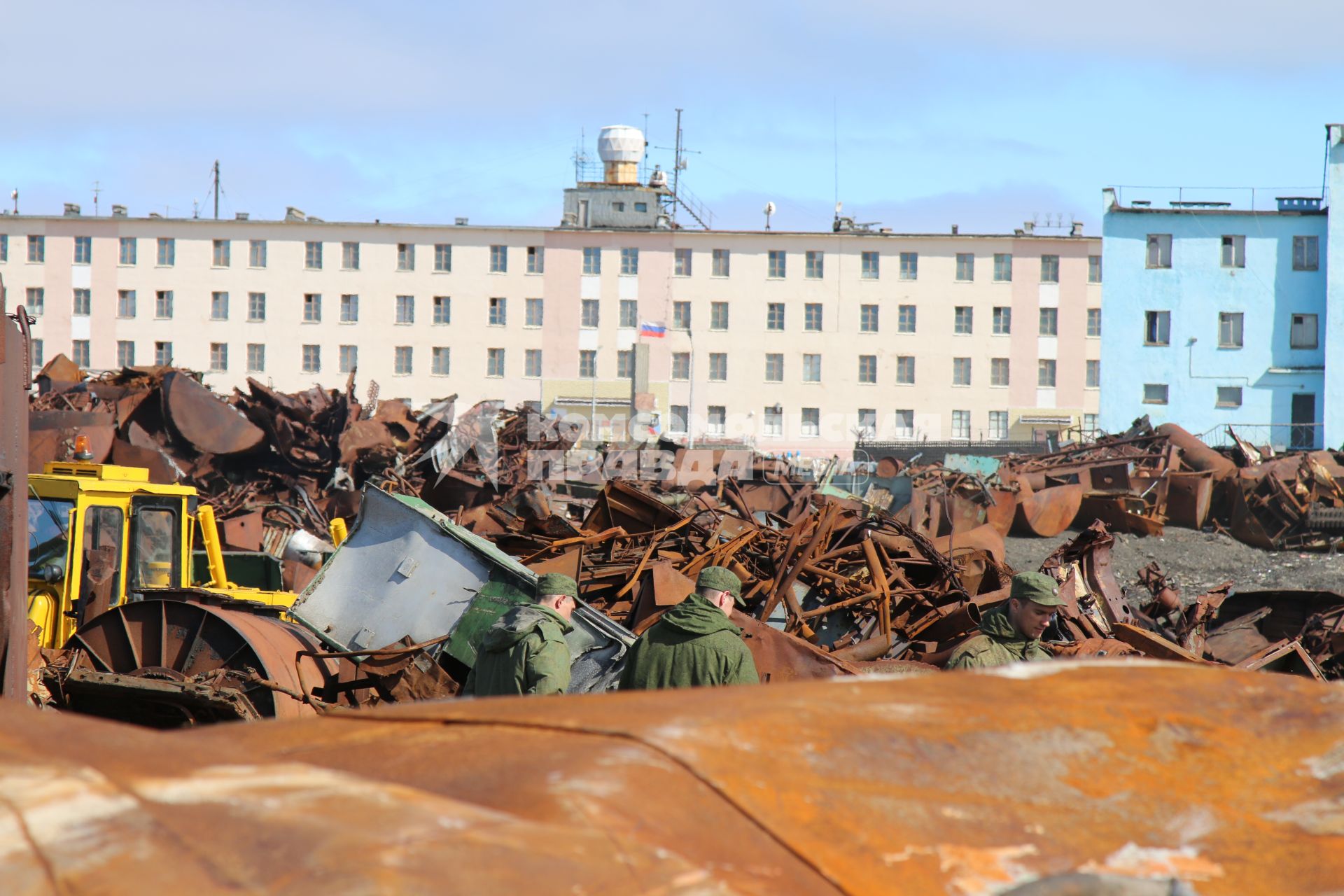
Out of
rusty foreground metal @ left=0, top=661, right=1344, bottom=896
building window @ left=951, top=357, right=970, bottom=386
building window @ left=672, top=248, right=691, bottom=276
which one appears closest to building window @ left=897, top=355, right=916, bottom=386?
building window @ left=951, top=357, right=970, bottom=386

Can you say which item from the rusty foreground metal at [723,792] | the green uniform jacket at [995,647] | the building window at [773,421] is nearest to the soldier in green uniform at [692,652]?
the green uniform jacket at [995,647]

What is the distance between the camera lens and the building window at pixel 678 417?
6234 cm

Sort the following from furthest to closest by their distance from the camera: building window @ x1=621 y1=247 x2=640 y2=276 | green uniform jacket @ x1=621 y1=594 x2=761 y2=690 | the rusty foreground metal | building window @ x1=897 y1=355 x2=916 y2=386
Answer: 1. building window @ x1=897 y1=355 x2=916 y2=386
2. building window @ x1=621 y1=247 x2=640 y2=276
3. green uniform jacket @ x1=621 y1=594 x2=761 y2=690
4. the rusty foreground metal

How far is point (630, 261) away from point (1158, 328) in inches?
1005

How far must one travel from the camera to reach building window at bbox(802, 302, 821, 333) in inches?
2502

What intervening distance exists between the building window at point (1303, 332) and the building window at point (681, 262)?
28049 millimetres

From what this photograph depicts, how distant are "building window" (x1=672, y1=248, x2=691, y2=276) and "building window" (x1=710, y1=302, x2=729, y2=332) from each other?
213 centimetres

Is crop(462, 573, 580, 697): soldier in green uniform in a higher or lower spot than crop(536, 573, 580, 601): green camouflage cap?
lower

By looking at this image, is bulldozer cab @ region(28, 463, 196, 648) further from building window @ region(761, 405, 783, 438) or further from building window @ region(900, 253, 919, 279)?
building window @ region(900, 253, 919, 279)

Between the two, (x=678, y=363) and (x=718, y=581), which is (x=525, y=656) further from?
(x=678, y=363)

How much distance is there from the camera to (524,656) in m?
5.73

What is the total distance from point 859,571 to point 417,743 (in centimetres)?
778

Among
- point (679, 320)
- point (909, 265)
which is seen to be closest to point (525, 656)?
point (679, 320)

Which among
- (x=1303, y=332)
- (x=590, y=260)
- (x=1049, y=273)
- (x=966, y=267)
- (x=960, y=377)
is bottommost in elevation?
(x=960, y=377)
